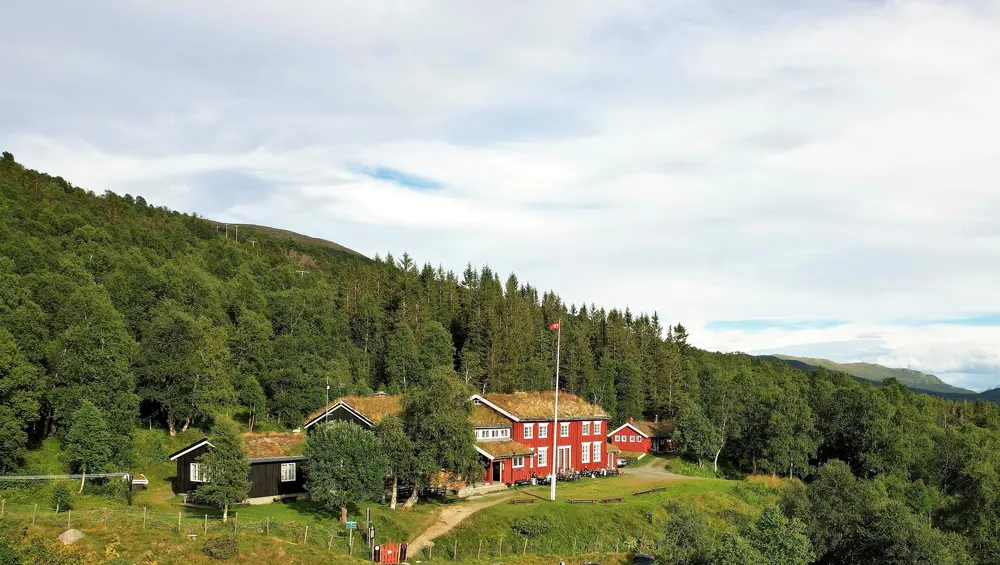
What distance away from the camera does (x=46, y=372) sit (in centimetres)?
5969

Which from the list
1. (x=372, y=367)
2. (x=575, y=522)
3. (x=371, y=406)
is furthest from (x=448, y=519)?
(x=372, y=367)

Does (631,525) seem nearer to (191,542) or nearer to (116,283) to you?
(191,542)

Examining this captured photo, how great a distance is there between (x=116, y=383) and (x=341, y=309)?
6003 centimetres

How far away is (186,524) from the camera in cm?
3772

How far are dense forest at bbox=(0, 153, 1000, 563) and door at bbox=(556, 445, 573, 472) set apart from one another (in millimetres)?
18794

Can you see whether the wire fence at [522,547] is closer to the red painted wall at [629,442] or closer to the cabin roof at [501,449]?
the cabin roof at [501,449]

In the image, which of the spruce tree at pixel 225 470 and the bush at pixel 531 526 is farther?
the bush at pixel 531 526

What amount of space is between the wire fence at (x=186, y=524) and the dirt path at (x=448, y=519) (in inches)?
156

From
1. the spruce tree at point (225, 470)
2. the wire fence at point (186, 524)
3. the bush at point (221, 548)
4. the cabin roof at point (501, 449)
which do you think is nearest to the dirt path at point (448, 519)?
the wire fence at point (186, 524)

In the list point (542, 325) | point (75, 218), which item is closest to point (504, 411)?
point (542, 325)

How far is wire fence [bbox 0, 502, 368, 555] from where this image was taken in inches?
1355

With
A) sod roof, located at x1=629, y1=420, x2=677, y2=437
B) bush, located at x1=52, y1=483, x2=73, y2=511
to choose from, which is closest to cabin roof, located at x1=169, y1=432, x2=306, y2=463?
bush, located at x1=52, y1=483, x2=73, y2=511

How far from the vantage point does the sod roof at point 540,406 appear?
6869cm

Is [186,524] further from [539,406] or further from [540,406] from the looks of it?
[540,406]
